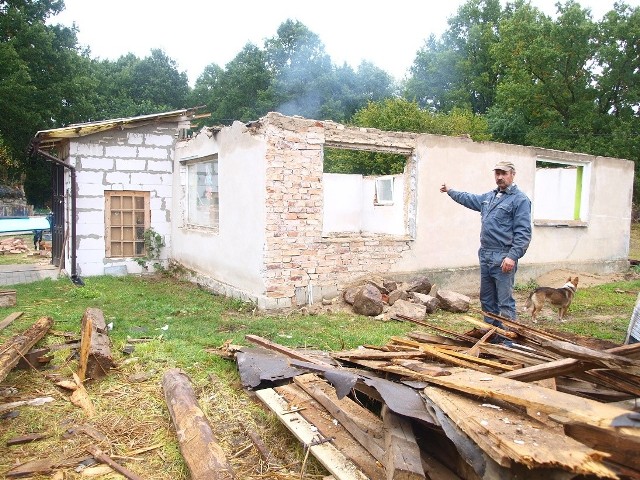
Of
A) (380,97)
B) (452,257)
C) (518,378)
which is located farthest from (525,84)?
(518,378)

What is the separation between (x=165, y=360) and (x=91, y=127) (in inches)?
270

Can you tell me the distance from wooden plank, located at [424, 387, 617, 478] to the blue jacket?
2944 millimetres

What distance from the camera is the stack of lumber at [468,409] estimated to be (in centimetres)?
202

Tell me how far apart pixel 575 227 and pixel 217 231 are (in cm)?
835

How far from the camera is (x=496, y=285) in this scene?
17.5 feet

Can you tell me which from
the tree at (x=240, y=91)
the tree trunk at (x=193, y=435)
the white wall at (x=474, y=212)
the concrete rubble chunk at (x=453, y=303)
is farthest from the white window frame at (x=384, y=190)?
the tree at (x=240, y=91)

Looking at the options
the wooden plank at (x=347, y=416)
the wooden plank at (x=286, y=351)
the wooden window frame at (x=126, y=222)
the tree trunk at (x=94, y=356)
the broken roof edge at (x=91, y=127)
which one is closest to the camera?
the wooden plank at (x=347, y=416)

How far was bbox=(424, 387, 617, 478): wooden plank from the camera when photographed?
191 centimetres

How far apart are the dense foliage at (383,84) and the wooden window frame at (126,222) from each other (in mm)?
5989

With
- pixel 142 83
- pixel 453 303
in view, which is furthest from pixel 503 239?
pixel 142 83

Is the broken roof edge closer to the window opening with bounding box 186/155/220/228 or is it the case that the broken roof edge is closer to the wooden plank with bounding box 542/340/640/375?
the window opening with bounding box 186/155/220/228

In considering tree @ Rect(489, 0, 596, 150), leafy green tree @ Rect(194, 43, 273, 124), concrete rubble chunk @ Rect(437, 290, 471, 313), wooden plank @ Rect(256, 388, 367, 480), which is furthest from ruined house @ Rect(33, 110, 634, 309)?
leafy green tree @ Rect(194, 43, 273, 124)

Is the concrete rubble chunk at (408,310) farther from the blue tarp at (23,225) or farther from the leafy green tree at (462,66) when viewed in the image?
the leafy green tree at (462,66)

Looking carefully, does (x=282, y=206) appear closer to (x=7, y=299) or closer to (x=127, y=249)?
(x=7, y=299)
